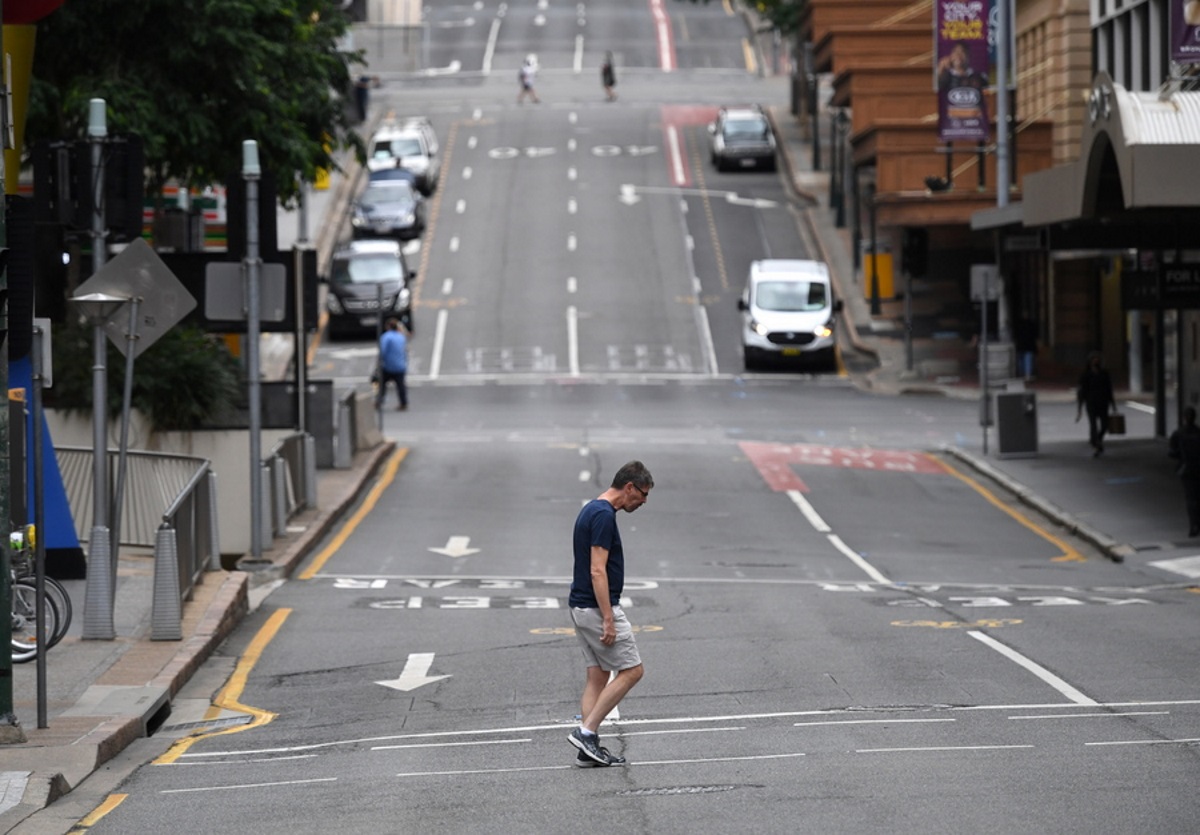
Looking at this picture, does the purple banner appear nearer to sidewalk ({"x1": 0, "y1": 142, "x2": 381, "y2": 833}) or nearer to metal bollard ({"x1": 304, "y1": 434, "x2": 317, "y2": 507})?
metal bollard ({"x1": 304, "y1": 434, "x2": 317, "y2": 507})

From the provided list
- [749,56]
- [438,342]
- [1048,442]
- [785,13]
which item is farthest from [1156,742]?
[749,56]

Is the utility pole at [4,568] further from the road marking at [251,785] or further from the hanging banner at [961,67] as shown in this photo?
the hanging banner at [961,67]

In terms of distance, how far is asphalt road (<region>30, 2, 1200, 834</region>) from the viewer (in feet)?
32.2

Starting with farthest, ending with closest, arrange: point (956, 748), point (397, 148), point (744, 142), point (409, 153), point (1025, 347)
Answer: point (744, 142) < point (397, 148) < point (409, 153) < point (1025, 347) < point (956, 748)

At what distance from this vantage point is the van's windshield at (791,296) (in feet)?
153

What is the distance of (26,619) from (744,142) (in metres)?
55.5

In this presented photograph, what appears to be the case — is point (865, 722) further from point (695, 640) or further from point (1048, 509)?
point (1048, 509)

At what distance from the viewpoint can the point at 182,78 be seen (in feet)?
108

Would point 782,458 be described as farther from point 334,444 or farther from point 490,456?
point 334,444

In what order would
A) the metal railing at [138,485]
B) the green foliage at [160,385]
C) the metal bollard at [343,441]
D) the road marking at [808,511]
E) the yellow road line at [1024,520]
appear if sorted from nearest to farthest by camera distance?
1. the metal railing at [138,485]
2. the yellow road line at [1024,520]
3. the green foliage at [160,385]
4. the road marking at [808,511]
5. the metal bollard at [343,441]

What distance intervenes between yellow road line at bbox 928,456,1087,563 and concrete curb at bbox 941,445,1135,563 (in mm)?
257

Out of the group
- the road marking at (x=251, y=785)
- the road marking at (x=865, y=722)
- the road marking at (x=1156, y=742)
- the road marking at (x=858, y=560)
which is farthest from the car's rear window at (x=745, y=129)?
the road marking at (x=251, y=785)

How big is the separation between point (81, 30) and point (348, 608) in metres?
16.4

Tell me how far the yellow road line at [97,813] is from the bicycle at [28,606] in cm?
465
